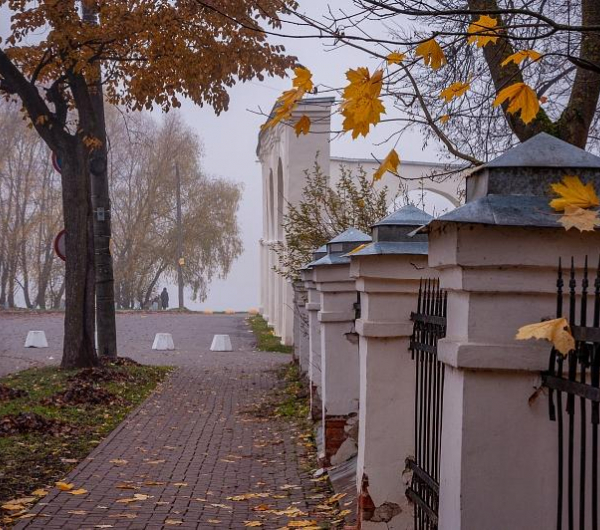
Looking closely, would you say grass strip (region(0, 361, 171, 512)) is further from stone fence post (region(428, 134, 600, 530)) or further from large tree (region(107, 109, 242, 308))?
large tree (region(107, 109, 242, 308))

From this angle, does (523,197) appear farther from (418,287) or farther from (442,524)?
(418,287)

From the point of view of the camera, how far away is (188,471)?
9.24 meters

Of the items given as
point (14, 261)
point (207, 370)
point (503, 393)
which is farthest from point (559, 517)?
point (14, 261)

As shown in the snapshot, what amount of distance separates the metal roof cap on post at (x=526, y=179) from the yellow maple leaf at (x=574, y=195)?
0.17m

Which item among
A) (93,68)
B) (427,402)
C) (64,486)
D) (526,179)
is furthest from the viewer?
(93,68)

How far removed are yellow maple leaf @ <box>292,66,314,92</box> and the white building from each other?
13847 mm

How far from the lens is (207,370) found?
19.4 meters

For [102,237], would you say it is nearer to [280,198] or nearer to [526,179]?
[280,198]

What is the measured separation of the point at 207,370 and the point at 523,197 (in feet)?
53.2

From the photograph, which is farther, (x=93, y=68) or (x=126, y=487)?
(x=93, y=68)

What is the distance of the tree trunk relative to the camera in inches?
662

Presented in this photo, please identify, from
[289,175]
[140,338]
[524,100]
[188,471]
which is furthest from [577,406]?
[140,338]

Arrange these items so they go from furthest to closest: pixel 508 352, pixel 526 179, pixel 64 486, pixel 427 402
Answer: pixel 64 486 < pixel 427 402 < pixel 526 179 < pixel 508 352

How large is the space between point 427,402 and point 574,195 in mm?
2276
